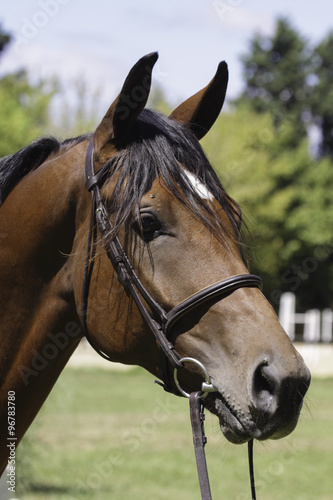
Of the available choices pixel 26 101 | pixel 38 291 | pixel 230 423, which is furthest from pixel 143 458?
pixel 26 101

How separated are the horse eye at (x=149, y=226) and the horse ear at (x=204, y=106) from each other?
557mm

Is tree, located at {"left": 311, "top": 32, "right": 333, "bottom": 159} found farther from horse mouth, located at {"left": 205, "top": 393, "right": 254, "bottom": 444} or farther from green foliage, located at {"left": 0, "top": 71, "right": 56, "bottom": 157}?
horse mouth, located at {"left": 205, "top": 393, "right": 254, "bottom": 444}

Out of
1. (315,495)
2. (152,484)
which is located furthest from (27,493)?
(315,495)

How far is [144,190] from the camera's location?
2.30 meters

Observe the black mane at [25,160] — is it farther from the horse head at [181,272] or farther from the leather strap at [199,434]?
the leather strap at [199,434]

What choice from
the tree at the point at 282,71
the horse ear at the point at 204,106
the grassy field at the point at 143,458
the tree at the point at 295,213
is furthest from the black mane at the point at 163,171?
the tree at the point at 282,71

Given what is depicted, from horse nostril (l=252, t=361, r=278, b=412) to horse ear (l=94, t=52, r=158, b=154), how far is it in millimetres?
1016

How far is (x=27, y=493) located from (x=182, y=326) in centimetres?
647

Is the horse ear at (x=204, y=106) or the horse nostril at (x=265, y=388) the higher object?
the horse ear at (x=204, y=106)

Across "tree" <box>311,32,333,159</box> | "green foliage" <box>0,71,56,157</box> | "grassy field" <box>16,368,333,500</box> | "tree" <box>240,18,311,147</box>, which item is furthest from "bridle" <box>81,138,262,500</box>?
"tree" <box>311,32,333,159</box>

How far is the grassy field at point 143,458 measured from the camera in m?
8.05

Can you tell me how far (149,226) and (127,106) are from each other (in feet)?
1.54

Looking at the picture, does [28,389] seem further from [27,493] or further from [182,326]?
[27,493]

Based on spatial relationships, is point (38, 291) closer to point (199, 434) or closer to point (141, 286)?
point (141, 286)
